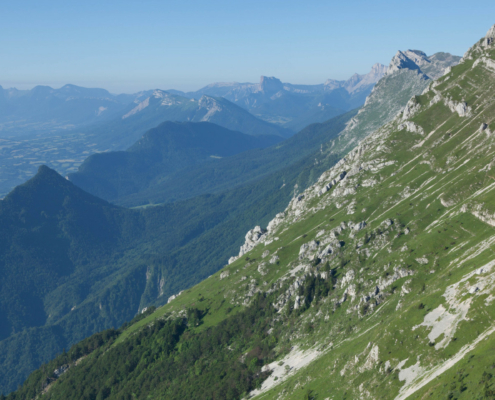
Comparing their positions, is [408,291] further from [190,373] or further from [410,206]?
[190,373]

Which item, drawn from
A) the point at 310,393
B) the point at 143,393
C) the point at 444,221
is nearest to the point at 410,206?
the point at 444,221

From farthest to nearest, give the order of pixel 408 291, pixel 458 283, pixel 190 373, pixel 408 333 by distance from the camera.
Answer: pixel 190 373, pixel 408 291, pixel 458 283, pixel 408 333

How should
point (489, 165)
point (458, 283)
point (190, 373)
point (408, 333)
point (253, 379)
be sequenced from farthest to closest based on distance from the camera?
1. point (190, 373)
2. point (489, 165)
3. point (253, 379)
4. point (458, 283)
5. point (408, 333)

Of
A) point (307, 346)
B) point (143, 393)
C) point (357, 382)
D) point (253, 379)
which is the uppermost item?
point (357, 382)

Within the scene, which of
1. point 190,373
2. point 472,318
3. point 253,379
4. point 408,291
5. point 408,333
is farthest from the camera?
point 190,373

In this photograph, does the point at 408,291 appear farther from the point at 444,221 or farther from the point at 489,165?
the point at 489,165

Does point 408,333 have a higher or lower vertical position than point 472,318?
lower

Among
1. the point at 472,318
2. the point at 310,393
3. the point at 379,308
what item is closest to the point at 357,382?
the point at 310,393

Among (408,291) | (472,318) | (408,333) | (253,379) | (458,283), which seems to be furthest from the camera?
(253,379)

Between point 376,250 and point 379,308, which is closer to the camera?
point 379,308
